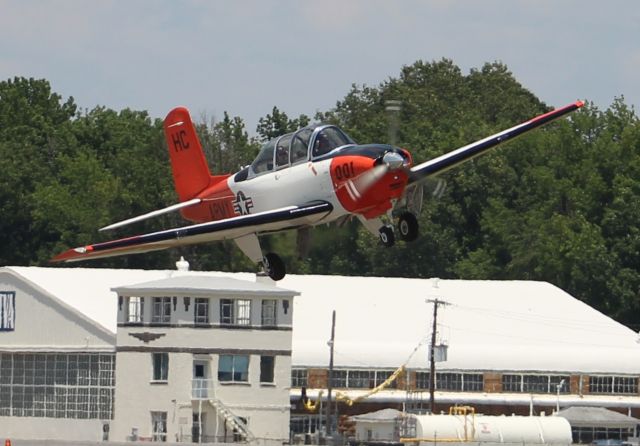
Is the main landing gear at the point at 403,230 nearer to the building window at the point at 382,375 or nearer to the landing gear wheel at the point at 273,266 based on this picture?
the landing gear wheel at the point at 273,266

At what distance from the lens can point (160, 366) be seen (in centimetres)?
9581

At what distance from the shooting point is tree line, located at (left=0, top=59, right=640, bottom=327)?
418ft

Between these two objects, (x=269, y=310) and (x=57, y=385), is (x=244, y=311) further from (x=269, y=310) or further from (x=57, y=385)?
(x=57, y=385)

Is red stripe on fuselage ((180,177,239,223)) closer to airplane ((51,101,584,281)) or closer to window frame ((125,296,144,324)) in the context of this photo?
airplane ((51,101,584,281))

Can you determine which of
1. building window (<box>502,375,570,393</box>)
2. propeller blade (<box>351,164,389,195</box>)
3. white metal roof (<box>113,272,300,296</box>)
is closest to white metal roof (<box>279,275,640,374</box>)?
building window (<box>502,375,570,393</box>)

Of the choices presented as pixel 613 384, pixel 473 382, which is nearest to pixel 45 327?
pixel 473 382

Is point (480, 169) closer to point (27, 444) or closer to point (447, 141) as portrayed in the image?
point (447, 141)

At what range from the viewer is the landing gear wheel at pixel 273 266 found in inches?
1994

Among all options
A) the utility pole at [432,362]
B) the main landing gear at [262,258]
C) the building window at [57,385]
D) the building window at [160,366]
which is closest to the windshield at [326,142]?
the main landing gear at [262,258]

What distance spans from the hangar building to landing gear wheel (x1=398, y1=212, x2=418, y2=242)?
4798 centimetres

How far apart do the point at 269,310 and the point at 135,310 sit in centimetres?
666

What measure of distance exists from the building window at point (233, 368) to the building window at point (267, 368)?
0.75 m

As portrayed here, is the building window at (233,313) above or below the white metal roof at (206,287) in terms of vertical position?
below

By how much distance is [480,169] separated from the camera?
133m
